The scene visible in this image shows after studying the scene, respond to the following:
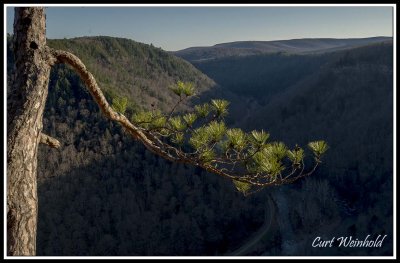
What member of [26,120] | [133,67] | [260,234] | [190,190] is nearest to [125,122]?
[26,120]

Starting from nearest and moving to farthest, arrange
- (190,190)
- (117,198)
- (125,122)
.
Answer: (125,122) < (117,198) < (190,190)

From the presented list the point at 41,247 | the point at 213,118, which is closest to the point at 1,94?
the point at 213,118

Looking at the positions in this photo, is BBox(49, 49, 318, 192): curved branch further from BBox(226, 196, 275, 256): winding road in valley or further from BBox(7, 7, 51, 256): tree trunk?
BBox(226, 196, 275, 256): winding road in valley

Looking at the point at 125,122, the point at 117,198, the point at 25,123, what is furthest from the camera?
the point at 117,198

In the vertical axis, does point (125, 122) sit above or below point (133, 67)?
below

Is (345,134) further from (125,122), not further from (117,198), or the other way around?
(125,122)

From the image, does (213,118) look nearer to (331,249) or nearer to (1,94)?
(1,94)

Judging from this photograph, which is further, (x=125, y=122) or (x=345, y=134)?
(x=345, y=134)

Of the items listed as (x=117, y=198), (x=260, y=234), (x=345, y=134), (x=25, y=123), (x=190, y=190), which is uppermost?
(x=25, y=123)
